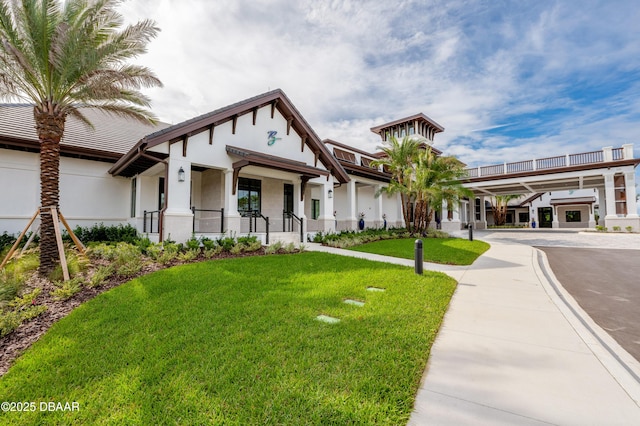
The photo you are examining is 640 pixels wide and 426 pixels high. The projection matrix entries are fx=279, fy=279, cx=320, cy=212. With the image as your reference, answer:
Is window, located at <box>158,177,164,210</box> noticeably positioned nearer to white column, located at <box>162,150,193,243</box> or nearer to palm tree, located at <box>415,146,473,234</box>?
white column, located at <box>162,150,193,243</box>

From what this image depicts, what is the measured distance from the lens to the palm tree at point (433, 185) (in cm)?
1873

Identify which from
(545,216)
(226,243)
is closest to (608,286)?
(226,243)

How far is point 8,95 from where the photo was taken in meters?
8.48

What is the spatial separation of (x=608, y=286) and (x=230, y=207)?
12460mm

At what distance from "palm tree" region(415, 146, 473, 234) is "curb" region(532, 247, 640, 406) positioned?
42.2 ft

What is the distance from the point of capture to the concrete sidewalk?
2.46m

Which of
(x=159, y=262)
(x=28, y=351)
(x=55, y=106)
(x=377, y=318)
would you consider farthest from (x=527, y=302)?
(x=55, y=106)

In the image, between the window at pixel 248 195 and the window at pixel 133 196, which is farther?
the window at pixel 248 195

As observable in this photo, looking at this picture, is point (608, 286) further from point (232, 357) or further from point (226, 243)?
point (226, 243)

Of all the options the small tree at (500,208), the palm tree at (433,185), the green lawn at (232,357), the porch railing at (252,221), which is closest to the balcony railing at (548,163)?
the palm tree at (433,185)

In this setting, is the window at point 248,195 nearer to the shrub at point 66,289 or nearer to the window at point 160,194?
the window at point 160,194

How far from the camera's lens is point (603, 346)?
3.73 meters

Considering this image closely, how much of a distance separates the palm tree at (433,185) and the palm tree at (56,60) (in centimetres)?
1616

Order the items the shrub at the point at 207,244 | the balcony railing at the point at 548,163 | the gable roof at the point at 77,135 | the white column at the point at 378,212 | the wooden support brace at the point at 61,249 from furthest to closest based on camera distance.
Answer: the white column at the point at 378,212
the balcony railing at the point at 548,163
the gable roof at the point at 77,135
the shrub at the point at 207,244
the wooden support brace at the point at 61,249
